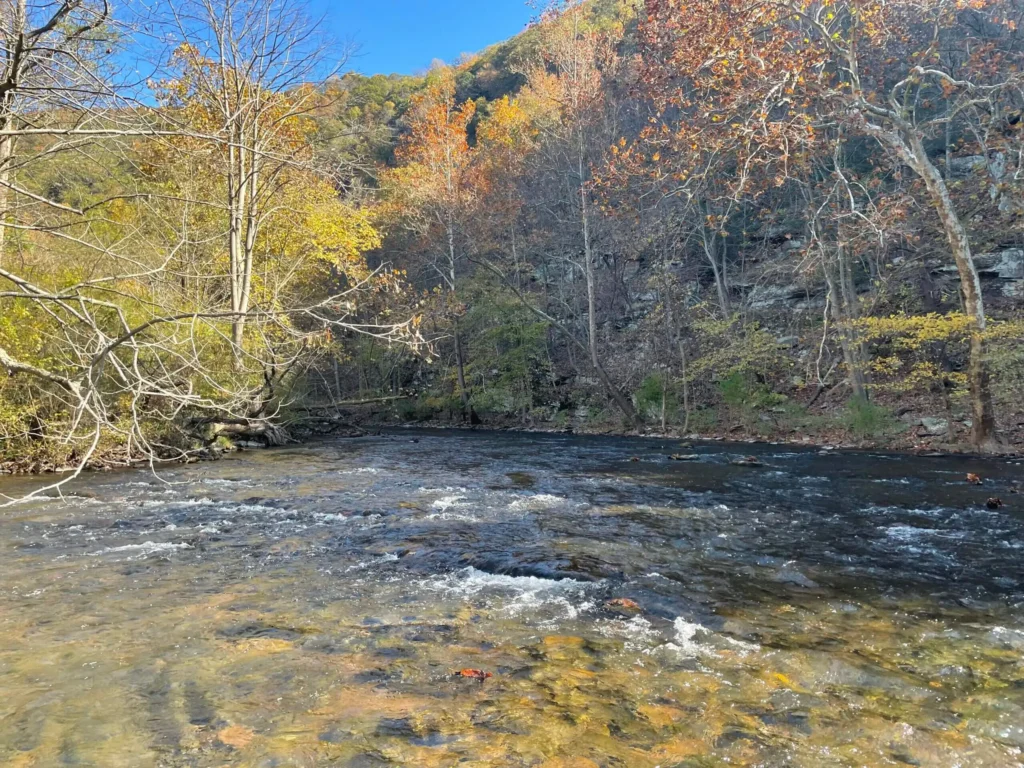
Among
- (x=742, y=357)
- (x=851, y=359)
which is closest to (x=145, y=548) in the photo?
(x=742, y=357)

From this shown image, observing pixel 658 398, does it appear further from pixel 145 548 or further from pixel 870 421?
pixel 145 548

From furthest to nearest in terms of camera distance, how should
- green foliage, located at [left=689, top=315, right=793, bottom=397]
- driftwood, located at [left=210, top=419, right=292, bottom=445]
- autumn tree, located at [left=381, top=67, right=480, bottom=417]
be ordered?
autumn tree, located at [left=381, top=67, right=480, bottom=417]
green foliage, located at [left=689, top=315, right=793, bottom=397]
driftwood, located at [left=210, top=419, right=292, bottom=445]

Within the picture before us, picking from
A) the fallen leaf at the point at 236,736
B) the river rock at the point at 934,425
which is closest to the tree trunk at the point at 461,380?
the river rock at the point at 934,425

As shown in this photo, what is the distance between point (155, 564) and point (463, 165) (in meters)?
26.4

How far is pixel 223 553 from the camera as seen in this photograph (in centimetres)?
606

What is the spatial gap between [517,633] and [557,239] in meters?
25.5

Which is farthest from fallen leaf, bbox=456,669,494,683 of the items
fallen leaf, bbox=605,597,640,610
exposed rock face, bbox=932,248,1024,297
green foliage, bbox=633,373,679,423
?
exposed rock face, bbox=932,248,1024,297

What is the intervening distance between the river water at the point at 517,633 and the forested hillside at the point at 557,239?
1.31 meters

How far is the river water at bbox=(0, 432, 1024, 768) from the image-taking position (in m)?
2.78

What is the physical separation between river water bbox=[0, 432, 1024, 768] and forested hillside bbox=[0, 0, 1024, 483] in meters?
1.31

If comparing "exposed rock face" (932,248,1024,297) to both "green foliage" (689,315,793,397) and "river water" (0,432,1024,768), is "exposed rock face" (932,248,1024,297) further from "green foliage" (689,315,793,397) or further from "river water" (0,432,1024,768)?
"river water" (0,432,1024,768)

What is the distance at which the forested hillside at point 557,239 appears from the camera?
4.33 metres

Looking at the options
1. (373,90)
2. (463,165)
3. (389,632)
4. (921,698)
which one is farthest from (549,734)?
(373,90)

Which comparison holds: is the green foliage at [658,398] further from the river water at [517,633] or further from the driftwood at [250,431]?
the river water at [517,633]
